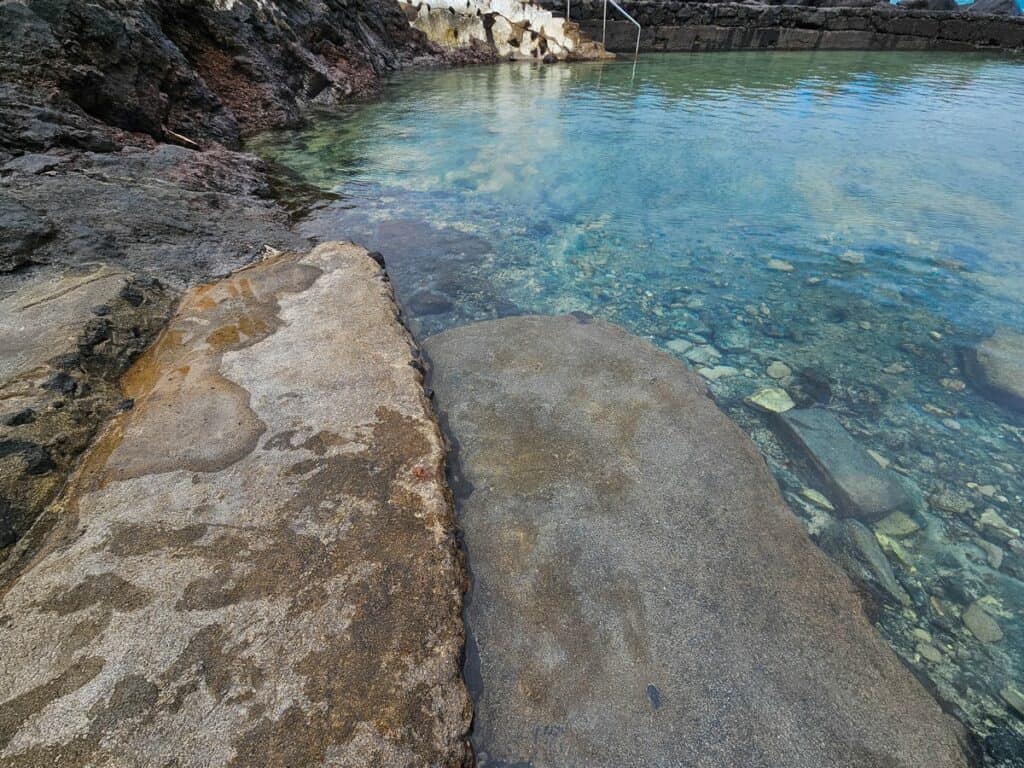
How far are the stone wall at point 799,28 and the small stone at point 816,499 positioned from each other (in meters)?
25.3

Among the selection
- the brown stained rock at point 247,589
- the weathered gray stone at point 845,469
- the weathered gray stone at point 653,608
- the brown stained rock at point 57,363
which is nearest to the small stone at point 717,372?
the weathered gray stone at point 653,608

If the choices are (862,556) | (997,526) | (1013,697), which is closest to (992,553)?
(997,526)

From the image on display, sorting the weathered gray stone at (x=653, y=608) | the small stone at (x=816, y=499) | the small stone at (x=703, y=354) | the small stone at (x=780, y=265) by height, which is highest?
the weathered gray stone at (x=653, y=608)

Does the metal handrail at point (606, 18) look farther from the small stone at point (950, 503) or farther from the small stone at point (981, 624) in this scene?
the small stone at point (981, 624)

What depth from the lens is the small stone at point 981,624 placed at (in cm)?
193

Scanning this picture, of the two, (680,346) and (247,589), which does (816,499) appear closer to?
(680,346)

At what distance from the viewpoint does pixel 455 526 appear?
2.06m

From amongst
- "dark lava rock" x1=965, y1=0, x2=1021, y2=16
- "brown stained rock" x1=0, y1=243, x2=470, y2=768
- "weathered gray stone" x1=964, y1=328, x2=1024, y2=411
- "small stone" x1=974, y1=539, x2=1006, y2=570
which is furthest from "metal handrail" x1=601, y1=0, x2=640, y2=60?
"brown stained rock" x1=0, y1=243, x2=470, y2=768

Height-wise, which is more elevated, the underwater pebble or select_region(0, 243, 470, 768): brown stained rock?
select_region(0, 243, 470, 768): brown stained rock

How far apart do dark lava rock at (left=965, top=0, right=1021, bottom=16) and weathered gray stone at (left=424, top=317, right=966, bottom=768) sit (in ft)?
120

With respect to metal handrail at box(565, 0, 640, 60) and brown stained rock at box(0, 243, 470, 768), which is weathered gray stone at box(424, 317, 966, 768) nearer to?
brown stained rock at box(0, 243, 470, 768)

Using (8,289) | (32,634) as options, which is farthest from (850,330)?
(8,289)

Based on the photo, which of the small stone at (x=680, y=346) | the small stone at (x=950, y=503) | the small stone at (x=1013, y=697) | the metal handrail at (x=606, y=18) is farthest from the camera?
the metal handrail at (x=606, y=18)

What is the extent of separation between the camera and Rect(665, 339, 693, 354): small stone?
3.56 metres
